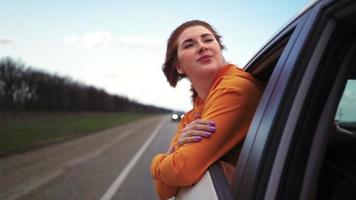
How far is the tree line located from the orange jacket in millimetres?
58390

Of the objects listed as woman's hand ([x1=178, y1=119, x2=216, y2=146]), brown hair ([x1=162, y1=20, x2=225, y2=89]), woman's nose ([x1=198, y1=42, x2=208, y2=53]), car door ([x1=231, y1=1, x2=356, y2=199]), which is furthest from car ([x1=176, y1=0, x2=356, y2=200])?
brown hair ([x1=162, y1=20, x2=225, y2=89])

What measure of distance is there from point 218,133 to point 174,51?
1.01 m

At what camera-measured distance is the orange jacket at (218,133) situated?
257 cm

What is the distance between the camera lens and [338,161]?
2.61 meters

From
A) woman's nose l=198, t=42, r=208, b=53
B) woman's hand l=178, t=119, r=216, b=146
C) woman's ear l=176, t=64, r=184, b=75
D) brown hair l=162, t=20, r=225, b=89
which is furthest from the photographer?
woman's ear l=176, t=64, r=184, b=75

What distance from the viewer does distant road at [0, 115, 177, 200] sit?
9945 mm

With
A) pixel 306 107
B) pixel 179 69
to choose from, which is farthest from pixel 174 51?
pixel 306 107

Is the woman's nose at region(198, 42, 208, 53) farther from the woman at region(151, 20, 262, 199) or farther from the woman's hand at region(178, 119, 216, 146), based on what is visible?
the woman's hand at region(178, 119, 216, 146)

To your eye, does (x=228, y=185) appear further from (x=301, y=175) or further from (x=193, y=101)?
(x=193, y=101)

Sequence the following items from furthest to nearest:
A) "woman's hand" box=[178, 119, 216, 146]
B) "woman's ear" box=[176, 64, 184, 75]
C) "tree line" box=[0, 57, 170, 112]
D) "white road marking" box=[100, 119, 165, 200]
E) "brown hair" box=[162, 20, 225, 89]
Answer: "tree line" box=[0, 57, 170, 112]
"white road marking" box=[100, 119, 165, 200]
"woman's ear" box=[176, 64, 184, 75]
"brown hair" box=[162, 20, 225, 89]
"woman's hand" box=[178, 119, 216, 146]

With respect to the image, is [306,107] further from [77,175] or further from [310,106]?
[77,175]

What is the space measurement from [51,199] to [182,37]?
6717 mm

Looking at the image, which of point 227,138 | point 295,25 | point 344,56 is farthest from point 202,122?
point 344,56

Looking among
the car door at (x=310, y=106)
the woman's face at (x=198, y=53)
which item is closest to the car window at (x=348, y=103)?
the car door at (x=310, y=106)
